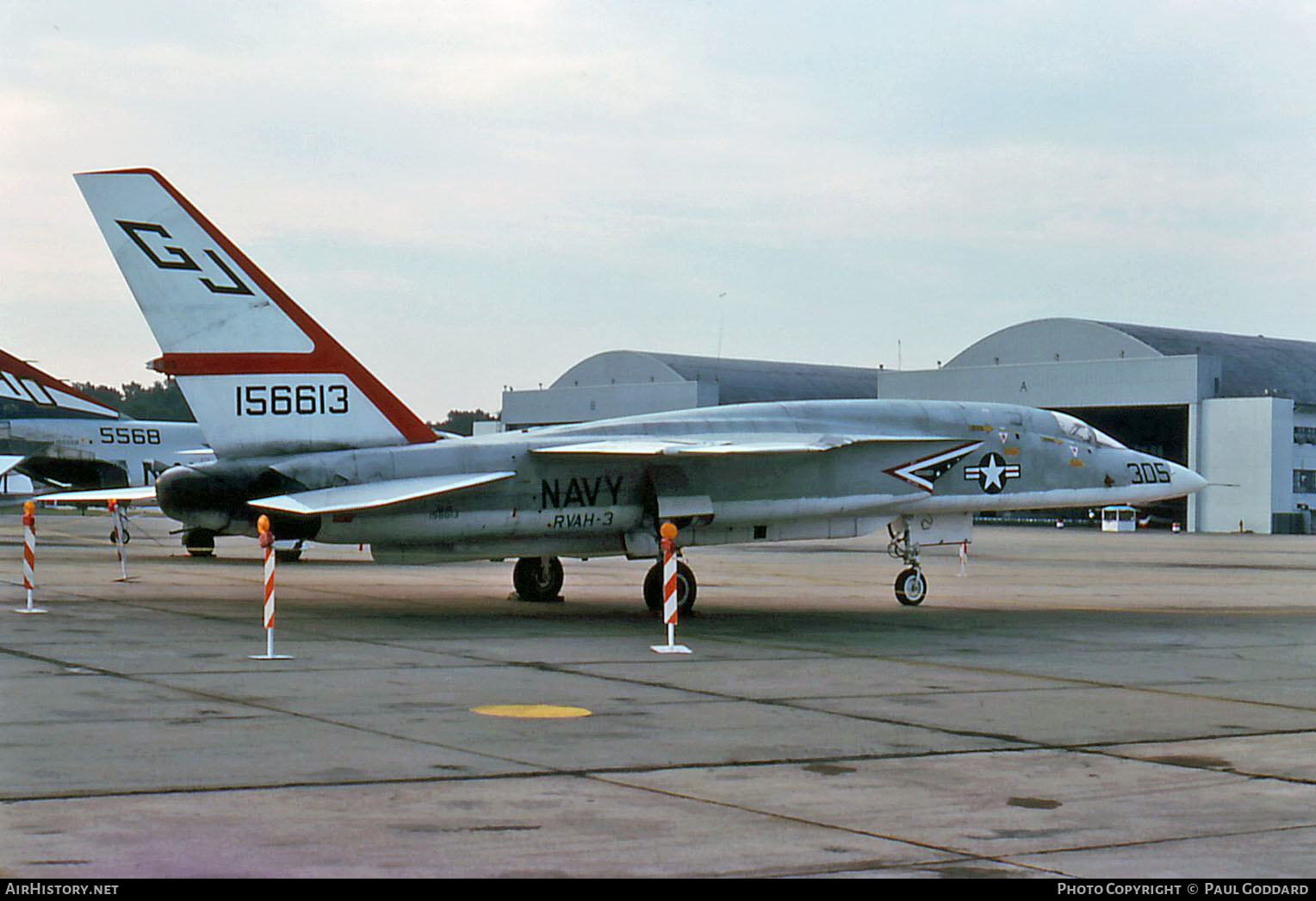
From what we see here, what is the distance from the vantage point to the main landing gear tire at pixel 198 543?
32750 mm

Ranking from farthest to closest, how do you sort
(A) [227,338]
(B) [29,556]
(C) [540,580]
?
(C) [540,580] < (B) [29,556] < (A) [227,338]

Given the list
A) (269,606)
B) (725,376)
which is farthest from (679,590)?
(725,376)

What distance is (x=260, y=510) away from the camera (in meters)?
17.9

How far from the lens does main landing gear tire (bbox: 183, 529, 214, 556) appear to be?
3275cm

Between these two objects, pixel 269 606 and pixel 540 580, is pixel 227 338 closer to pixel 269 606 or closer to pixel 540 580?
pixel 269 606

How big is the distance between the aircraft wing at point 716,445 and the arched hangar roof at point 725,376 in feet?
181

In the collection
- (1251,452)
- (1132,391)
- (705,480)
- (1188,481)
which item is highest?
(1132,391)

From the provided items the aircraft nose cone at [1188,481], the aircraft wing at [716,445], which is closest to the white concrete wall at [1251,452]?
the aircraft nose cone at [1188,481]

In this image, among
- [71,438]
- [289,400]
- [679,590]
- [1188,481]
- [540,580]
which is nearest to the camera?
[289,400]

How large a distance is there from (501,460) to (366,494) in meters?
1.93

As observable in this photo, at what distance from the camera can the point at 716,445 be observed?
19500 millimetres

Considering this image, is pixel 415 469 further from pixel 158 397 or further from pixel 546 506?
pixel 158 397

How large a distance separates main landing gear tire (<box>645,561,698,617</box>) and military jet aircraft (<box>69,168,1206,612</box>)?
43 mm

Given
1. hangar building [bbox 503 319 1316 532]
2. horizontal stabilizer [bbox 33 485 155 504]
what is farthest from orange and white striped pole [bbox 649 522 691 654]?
hangar building [bbox 503 319 1316 532]
